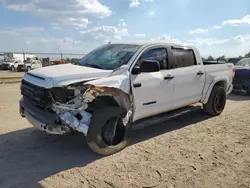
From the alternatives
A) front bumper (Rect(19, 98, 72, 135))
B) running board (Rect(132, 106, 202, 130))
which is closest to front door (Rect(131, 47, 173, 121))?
running board (Rect(132, 106, 202, 130))

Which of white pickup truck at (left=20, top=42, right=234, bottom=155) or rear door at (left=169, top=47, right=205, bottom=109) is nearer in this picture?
white pickup truck at (left=20, top=42, right=234, bottom=155)

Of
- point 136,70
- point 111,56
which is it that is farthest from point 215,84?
point 111,56

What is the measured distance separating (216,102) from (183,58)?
6.10 feet

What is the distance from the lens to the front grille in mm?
4305

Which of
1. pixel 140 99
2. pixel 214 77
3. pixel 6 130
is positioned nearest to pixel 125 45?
pixel 140 99

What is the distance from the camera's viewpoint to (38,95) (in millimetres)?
4391

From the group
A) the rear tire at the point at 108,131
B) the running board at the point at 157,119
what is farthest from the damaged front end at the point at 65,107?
the running board at the point at 157,119

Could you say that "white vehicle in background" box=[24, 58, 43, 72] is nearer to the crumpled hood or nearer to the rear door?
the rear door

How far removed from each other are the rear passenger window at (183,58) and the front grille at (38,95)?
2.81 m

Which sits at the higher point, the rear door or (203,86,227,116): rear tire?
the rear door

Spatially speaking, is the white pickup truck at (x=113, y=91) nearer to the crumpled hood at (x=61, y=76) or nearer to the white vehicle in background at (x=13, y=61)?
the crumpled hood at (x=61, y=76)

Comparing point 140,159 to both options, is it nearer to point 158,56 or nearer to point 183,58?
point 158,56

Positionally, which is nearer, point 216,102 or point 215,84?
point 215,84

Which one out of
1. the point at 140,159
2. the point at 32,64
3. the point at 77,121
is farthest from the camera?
the point at 32,64
